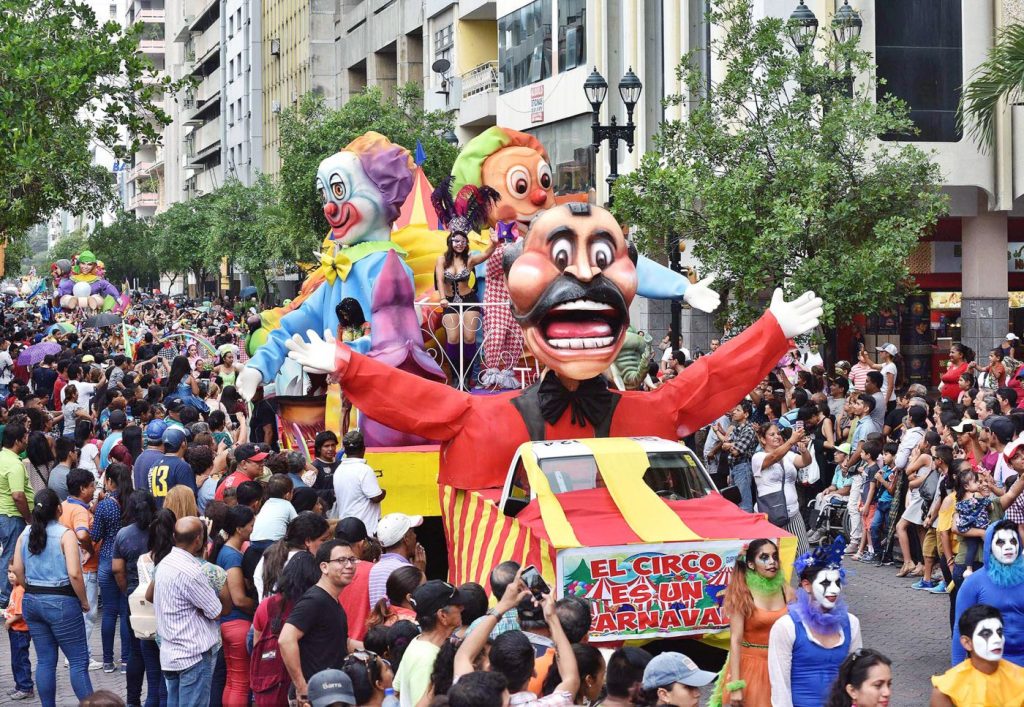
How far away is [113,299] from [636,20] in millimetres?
20345

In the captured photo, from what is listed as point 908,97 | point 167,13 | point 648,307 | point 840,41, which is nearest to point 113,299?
point 648,307

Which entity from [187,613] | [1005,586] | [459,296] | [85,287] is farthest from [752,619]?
[85,287]

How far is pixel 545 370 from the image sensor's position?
38.5ft

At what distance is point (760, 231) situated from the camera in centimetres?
1920

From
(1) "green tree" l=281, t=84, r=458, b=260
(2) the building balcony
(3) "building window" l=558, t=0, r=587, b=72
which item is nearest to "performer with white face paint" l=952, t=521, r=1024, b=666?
(3) "building window" l=558, t=0, r=587, b=72

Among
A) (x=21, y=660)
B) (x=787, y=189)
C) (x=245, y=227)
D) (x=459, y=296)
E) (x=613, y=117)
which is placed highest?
(x=245, y=227)

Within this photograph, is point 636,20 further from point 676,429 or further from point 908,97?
point 676,429

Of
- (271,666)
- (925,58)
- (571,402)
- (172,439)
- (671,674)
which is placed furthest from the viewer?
(925,58)

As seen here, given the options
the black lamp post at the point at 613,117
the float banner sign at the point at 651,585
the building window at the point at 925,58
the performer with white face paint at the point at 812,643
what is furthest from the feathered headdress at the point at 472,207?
the building window at the point at 925,58

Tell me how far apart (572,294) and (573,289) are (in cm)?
4

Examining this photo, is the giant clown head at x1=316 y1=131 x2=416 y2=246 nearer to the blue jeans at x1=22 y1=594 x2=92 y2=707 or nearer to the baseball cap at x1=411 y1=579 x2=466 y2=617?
the blue jeans at x1=22 y1=594 x2=92 y2=707

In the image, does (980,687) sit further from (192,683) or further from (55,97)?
(55,97)

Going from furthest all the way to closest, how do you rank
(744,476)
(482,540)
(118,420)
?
(744,476) → (118,420) → (482,540)

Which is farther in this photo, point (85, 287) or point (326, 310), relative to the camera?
point (85, 287)
